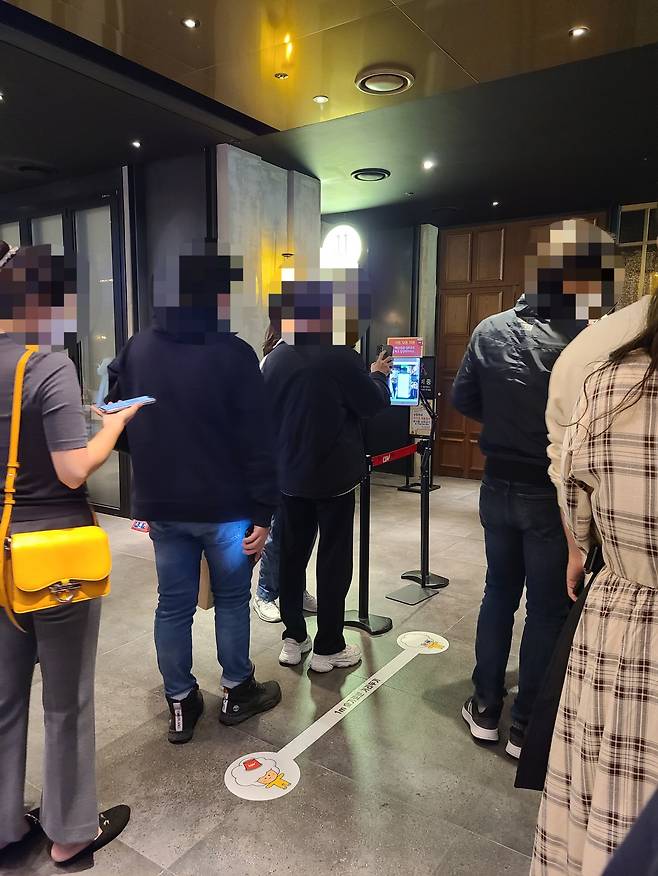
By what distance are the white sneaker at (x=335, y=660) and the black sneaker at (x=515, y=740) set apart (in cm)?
82

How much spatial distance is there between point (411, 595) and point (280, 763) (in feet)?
5.51

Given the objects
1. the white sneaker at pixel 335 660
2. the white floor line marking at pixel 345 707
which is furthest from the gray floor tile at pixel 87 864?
the white sneaker at pixel 335 660

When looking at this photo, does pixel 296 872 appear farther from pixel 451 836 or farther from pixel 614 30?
pixel 614 30

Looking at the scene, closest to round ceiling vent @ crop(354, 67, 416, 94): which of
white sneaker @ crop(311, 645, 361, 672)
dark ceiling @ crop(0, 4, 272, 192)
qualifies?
dark ceiling @ crop(0, 4, 272, 192)

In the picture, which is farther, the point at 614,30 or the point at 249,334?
the point at 249,334

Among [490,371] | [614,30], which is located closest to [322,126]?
[614,30]

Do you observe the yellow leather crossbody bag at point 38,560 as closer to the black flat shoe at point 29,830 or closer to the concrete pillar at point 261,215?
the black flat shoe at point 29,830

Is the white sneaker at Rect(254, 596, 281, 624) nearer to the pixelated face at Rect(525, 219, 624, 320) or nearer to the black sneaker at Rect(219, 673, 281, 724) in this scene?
the black sneaker at Rect(219, 673, 281, 724)

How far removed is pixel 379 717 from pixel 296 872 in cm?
80

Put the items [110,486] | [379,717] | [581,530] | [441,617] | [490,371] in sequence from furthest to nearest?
[110,486], [441,617], [379,717], [490,371], [581,530]

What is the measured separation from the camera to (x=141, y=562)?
4281mm

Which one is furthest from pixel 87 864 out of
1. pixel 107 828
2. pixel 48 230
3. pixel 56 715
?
pixel 48 230

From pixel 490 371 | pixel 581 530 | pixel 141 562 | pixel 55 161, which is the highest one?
pixel 55 161

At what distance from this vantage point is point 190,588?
219cm
